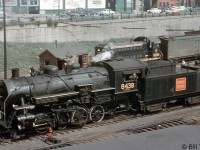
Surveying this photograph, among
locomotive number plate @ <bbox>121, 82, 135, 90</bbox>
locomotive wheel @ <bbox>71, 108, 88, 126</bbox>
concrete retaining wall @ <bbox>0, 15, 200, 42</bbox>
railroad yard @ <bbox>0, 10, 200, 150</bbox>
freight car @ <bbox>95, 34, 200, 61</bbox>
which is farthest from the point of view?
concrete retaining wall @ <bbox>0, 15, 200, 42</bbox>

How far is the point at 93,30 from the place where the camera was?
51469 mm

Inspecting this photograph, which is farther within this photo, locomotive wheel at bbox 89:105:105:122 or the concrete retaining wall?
the concrete retaining wall

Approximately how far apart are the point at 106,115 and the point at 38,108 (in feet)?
12.9

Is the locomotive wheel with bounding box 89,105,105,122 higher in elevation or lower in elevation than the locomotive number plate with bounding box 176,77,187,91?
lower

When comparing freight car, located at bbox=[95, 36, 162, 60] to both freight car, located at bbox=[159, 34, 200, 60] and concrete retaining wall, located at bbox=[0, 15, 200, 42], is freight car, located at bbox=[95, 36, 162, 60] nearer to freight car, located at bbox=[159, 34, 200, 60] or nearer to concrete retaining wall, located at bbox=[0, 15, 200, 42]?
freight car, located at bbox=[159, 34, 200, 60]

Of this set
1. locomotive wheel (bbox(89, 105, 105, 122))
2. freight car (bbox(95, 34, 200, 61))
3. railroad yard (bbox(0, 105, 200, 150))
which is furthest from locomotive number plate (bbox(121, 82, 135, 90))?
freight car (bbox(95, 34, 200, 61))

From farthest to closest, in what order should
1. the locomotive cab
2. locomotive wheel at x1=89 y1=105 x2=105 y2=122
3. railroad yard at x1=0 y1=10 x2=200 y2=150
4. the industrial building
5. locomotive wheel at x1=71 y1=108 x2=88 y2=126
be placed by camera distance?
the industrial building
the locomotive cab
locomotive wheel at x1=89 y1=105 x2=105 y2=122
locomotive wheel at x1=71 y1=108 x2=88 y2=126
railroad yard at x1=0 y1=10 x2=200 y2=150

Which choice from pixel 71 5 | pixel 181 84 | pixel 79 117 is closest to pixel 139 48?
pixel 181 84

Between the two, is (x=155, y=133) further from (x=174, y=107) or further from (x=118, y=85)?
(x=174, y=107)

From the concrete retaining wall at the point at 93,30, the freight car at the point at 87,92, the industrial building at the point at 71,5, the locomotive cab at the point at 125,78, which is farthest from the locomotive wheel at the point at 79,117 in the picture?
the industrial building at the point at 71,5

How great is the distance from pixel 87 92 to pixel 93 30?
112ft

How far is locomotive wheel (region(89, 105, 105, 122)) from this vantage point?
60.3ft

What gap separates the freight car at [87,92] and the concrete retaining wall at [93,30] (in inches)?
1101

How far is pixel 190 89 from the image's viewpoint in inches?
845
